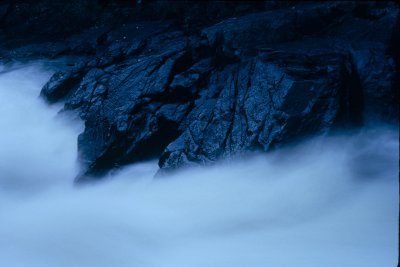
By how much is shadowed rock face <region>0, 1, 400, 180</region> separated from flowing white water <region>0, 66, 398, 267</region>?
52 centimetres

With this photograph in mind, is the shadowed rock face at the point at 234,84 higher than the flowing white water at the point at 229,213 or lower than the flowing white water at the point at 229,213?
higher

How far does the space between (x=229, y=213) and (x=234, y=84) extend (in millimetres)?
3343

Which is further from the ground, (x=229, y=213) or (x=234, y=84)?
(x=234, y=84)

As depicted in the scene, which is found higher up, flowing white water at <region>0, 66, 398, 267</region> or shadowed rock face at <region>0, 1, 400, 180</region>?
shadowed rock face at <region>0, 1, 400, 180</region>

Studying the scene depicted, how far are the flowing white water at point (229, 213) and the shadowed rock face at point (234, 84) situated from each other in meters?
0.52

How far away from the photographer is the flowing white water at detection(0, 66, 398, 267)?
6.92 metres

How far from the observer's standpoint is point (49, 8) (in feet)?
49.6

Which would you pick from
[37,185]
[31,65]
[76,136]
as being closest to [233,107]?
[76,136]

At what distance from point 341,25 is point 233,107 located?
3955 mm

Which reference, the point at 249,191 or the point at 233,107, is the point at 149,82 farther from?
the point at 249,191

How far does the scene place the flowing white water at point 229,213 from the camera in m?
6.92

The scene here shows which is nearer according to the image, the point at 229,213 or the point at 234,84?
the point at 229,213

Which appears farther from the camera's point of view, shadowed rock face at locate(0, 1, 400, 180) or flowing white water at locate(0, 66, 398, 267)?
shadowed rock face at locate(0, 1, 400, 180)

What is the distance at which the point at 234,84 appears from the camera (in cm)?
949
